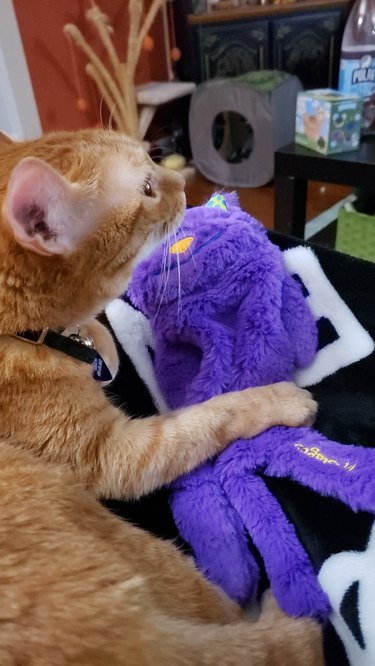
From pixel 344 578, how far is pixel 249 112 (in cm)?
255

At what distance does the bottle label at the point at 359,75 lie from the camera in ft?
5.74

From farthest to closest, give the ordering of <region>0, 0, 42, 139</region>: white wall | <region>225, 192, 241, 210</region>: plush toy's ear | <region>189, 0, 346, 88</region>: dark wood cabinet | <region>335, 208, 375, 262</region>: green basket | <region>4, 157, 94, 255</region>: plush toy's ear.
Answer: <region>189, 0, 346, 88</region>: dark wood cabinet → <region>0, 0, 42, 139</region>: white wall → <region>335, 208, 375, 262</region>: green basket → <region>225, 192, 241, 210</region>: plush toy's ear → <region>4, 157, 94, 255</region>: plush toy's ear

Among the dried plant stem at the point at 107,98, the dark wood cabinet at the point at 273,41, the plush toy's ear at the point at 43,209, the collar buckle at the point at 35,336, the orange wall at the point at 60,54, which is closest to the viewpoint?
the plush toy's ear at the point at 43,209

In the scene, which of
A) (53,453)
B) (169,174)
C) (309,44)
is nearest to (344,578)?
(53,453)

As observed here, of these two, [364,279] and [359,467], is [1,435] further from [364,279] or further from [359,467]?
[364,279]

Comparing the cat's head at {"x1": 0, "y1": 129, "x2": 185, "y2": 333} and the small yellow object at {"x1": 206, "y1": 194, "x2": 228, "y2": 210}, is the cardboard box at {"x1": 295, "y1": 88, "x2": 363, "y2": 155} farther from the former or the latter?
the cat's head at {"x1": 0, "y1": 129, "x2": 185, "y2": 333}

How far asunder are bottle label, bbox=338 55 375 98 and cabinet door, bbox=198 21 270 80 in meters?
1.64

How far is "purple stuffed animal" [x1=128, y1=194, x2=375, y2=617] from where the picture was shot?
71cm

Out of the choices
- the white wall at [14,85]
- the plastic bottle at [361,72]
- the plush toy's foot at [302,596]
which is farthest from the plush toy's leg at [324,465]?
the white wall at [14,85]

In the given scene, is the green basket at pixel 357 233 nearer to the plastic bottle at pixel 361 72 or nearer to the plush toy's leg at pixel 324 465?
the plastic bottle at pixel 361 72

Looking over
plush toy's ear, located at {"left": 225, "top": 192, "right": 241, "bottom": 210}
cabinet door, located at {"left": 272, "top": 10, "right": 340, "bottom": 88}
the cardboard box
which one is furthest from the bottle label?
cabinet door, located at {"left": 272, "top": 10, "right": 340, "bottom": 88}

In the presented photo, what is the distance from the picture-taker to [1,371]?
76 centimetres

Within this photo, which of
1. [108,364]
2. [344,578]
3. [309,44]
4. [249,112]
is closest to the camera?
[344,578]

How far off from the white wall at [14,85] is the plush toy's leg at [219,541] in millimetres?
2261
